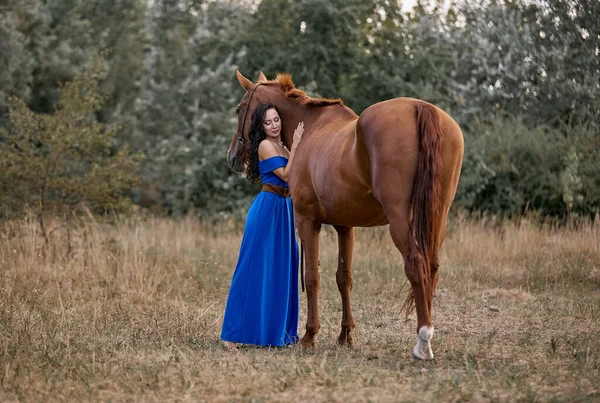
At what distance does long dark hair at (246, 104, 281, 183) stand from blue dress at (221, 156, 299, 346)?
0.08 m

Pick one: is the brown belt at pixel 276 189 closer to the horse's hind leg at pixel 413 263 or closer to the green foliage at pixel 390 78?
the horse's hind leg at pixel 413 263

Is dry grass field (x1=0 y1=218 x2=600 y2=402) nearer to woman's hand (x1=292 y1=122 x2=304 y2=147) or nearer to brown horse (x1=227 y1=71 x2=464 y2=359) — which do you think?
brown horse (x1=227 y1=71 x2=464 y2=359)

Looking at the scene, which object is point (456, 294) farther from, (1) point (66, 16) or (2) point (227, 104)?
(1) point (66, 16)

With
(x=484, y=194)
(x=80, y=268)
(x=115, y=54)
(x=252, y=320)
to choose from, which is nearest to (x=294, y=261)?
(x=252, y=320)

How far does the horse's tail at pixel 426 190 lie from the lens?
4.89 meters

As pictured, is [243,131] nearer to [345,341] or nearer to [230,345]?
[230,345]

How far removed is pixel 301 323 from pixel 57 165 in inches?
223

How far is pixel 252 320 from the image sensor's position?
6098mm

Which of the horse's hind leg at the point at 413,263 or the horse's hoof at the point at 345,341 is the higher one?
the horse's hind leg at the point at 413,263

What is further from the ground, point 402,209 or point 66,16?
point 66,16

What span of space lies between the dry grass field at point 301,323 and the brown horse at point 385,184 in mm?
605

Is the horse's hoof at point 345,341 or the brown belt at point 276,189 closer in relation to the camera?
the horse's hoof at point 345,341

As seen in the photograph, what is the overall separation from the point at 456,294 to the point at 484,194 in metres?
7.12

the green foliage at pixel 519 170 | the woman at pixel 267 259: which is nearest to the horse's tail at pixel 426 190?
the woman at pixel 267 259
